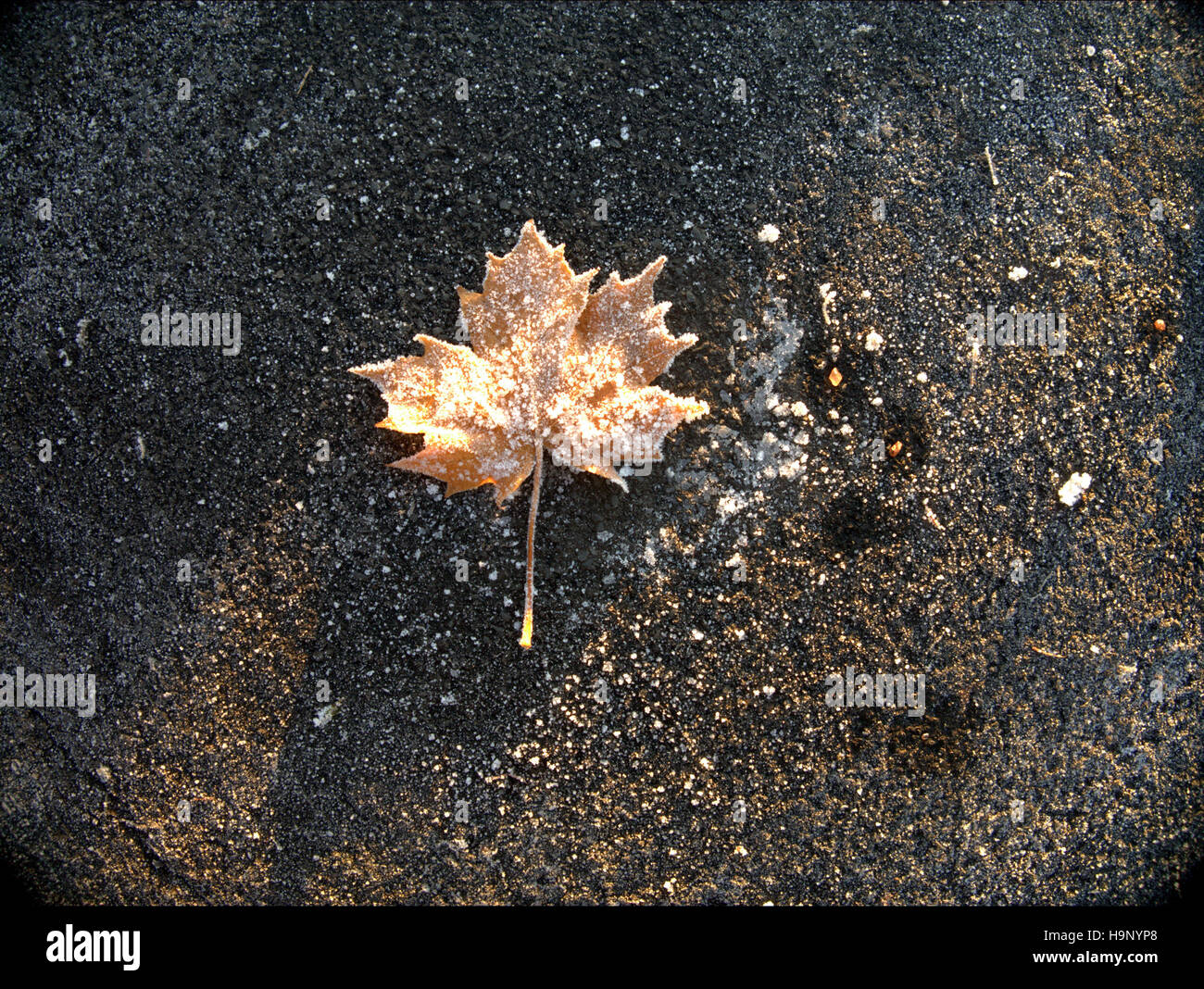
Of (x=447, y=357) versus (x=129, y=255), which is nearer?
(x=447, y=357)

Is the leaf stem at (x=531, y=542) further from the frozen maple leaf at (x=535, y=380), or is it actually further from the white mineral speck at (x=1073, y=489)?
the white mineral speck at (x=1073, y=489)

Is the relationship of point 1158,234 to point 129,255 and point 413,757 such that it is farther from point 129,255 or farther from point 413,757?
point 129,255

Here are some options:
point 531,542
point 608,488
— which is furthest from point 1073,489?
point 531,542

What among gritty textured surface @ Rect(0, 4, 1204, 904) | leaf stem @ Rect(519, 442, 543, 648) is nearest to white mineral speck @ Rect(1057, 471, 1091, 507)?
gritty textured surface @ Rect(0, 4, 1204, 904)

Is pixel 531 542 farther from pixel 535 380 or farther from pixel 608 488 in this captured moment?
pixel 535 380

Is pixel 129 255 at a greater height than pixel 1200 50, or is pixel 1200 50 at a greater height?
pixel 1200 50
